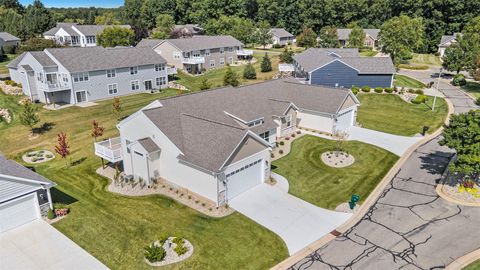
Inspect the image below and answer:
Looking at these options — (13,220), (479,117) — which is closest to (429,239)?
(479,117)

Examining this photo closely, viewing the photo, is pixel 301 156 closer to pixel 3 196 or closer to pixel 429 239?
pixel 429 239

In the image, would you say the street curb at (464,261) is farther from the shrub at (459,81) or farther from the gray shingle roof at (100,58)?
the shrub at (459,81)

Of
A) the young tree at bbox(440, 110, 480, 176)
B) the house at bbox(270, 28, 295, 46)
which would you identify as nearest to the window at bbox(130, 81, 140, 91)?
the young tree at bbox(440, 110, 480, 176)

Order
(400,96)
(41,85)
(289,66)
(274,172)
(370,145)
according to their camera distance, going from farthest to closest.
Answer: (289,66)
(400,96)
(41,85)
(370,145)
(274,172)

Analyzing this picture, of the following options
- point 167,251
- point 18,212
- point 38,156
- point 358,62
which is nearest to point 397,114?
point 358,62

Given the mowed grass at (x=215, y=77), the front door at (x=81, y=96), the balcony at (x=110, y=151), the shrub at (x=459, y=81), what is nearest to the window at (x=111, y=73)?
the front door at (x=81, y=96)

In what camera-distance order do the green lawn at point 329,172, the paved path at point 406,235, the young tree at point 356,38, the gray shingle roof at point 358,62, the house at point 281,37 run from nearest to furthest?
the paved path at point 406,235 < the green lawn at point 329,172 < the gray shingle roof at point 358,62 < the young tree at point 356,38 < the house at point 281,37
